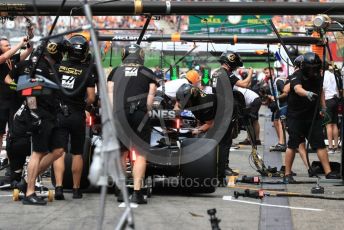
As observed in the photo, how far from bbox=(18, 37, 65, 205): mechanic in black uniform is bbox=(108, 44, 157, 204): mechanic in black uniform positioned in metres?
0.71

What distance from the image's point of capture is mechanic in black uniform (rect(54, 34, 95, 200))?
9641mm

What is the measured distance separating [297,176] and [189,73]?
2.96 m

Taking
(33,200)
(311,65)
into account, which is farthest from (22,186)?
(311,65)

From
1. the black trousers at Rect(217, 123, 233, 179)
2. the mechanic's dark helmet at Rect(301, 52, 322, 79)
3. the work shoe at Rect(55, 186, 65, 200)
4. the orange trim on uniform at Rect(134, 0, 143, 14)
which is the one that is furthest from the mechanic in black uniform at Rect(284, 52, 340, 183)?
the work shoe at Rect(55, 186, 65, 200)

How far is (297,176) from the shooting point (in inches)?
491

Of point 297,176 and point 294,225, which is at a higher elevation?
point 297,176

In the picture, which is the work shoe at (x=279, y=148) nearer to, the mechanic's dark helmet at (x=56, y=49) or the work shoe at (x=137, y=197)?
the work shoe at (x=137, y=197)

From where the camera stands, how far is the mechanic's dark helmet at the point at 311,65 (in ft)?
36.9

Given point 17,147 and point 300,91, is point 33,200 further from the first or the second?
point 300,91

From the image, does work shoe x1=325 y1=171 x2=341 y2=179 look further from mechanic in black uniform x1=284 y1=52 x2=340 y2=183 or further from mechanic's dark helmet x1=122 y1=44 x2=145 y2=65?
mechanic's dark helmet x1=122 y1=44 x2=145 y2=65

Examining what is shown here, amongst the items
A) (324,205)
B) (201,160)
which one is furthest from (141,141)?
(324,205)

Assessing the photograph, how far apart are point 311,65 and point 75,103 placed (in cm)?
346

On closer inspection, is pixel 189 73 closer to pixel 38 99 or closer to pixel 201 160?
pixel 201 160

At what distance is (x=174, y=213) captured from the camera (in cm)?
880
